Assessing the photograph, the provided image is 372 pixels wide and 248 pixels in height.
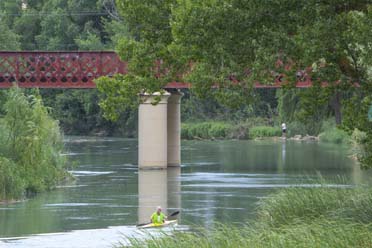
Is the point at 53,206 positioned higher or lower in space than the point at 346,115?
lower

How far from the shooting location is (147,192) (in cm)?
5053

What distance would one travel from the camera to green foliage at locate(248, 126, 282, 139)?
107 m

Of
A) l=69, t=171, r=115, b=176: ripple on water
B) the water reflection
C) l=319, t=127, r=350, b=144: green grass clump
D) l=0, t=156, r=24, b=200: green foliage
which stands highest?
l=319, t=127, r=350, b=144: green grass clump

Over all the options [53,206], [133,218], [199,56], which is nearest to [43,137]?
[53,206]

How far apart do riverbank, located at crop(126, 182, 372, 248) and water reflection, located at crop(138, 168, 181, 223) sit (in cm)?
1117

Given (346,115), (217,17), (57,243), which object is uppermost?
(217,17)

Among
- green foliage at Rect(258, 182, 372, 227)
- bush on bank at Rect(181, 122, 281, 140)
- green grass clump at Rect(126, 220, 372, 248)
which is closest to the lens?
green grass clump at Rect(126, 220, 372, 248)

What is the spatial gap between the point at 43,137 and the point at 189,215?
12.3 m

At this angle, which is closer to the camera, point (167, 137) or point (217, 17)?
point (217, 17)

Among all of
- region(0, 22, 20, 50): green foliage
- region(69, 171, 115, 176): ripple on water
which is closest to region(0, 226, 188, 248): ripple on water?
region(69, 171, 115, 176): ripple on water

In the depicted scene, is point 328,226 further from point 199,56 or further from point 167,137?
point 167,137

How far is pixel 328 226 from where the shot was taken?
923 inches

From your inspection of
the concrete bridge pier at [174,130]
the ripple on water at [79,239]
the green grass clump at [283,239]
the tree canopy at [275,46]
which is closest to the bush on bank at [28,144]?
the ripple on water at [79,239]

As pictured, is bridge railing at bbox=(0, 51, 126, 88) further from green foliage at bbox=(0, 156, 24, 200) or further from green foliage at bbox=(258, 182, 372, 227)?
green foliage at bbox=(258, 182, 372, 227)
